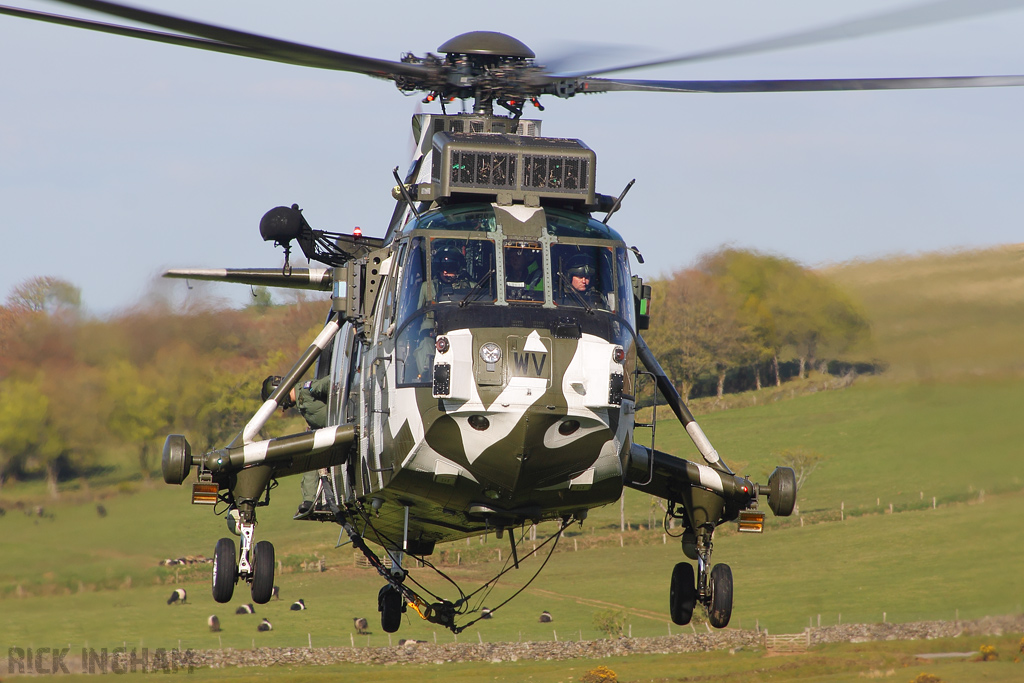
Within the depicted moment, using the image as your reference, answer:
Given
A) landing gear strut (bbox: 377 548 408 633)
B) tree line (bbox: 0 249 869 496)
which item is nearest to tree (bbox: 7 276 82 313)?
tree line (bbox: 0 249 869 496)

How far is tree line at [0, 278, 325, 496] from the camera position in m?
31.4

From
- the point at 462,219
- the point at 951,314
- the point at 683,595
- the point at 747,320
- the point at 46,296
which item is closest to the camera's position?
the point at 462,219

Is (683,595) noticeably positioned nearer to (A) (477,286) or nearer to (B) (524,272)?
(B) (524,272)

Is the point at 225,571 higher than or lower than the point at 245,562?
lower

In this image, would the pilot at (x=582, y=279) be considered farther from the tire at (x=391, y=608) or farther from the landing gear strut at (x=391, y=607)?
the tire at (x=391, y=608)

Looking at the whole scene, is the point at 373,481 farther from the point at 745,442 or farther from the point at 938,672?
the point at 745,442

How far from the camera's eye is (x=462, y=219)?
13.1 metres

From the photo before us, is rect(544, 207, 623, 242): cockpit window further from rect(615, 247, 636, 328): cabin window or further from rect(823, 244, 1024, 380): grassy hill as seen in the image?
Result: rect(823, 244, 1024, 380): grassy hill

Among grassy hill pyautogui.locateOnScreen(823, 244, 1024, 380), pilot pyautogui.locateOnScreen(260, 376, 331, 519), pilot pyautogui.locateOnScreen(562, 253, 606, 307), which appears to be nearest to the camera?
pilot pyautogui.locateOnScreen(562, 253, 606, 307)

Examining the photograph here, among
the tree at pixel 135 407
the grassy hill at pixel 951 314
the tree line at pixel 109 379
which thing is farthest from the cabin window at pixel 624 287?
the tree at pixel 135 407

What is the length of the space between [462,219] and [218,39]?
366 centimetres

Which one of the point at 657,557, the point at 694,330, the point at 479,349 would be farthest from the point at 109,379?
the point at 657,557

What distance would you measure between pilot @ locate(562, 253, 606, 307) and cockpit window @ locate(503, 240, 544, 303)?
303 millimetres

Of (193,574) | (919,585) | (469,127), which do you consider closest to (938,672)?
(919,585)
